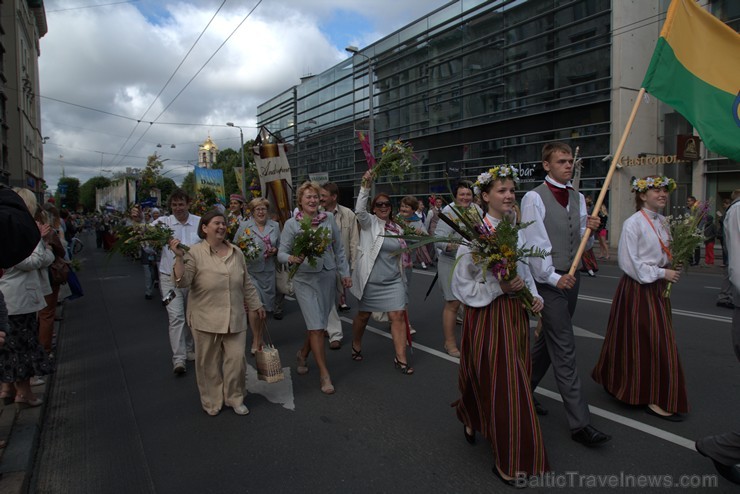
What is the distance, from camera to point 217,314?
447 cm

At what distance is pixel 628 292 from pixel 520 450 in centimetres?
195

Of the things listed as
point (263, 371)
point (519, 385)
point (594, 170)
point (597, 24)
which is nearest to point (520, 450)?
point (519, 385)

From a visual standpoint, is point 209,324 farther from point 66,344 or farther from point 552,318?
point 66,344

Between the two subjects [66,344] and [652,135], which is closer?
[66,344]

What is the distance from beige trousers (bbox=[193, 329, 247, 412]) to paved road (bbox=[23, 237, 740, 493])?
14cm

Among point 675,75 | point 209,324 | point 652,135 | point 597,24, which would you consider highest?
point 597,24

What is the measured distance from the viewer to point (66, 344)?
24.3 ft

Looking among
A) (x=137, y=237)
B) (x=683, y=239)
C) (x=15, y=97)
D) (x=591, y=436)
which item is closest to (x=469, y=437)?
(x=591, y=436)

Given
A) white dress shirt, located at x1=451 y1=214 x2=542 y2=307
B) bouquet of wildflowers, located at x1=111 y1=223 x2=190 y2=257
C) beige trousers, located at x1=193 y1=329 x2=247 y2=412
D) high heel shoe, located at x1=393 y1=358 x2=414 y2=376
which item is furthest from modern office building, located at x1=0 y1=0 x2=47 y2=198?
white dress shirt, located at x1=451 y1=214 x2=542 y2=307

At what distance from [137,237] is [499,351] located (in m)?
3.39

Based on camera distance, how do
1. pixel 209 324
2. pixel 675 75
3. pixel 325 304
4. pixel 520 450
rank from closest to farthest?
1. pixel 520 450
2. pixel 675 75
3. pixel 209 324
4. pixel 325 304

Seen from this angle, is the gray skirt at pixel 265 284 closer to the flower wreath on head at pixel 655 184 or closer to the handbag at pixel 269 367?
the handbag at pixel 269 367

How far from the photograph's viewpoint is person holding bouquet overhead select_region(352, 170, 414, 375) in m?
5.54

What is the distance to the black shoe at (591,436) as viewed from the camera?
3.59 metres
